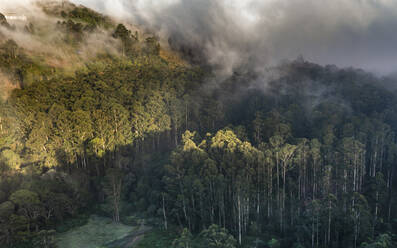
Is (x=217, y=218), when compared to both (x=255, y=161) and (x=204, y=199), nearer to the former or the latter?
(x=204, y=199)

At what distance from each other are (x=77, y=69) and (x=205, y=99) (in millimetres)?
33189

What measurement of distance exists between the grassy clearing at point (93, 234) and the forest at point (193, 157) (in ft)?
6.56

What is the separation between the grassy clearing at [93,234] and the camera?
35531 mm

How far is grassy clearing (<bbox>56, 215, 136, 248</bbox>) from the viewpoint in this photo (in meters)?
35.5

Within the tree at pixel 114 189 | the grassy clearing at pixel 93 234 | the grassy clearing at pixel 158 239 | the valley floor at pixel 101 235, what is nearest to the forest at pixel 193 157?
the tree at pixel 114 189

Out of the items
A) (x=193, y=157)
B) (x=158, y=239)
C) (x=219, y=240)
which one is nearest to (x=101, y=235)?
(x=158, y=239)

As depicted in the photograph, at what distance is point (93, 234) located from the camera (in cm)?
3775

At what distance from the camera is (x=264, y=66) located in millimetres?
103312

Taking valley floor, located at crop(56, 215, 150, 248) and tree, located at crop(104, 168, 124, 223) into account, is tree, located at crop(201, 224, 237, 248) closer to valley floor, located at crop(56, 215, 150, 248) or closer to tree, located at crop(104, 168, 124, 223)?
valley floor, located at crop(56, 215, 150, 248)

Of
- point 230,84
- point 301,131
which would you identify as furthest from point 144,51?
point 301,131

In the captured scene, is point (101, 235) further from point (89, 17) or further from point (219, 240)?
point (89, 17)

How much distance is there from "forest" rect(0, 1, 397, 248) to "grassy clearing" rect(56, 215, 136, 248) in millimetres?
2000

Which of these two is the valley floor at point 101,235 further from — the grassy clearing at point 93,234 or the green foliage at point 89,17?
the green foliage at point 89,17

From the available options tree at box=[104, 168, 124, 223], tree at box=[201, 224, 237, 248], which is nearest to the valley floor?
tree at box=[104, 168, 124, 223]
